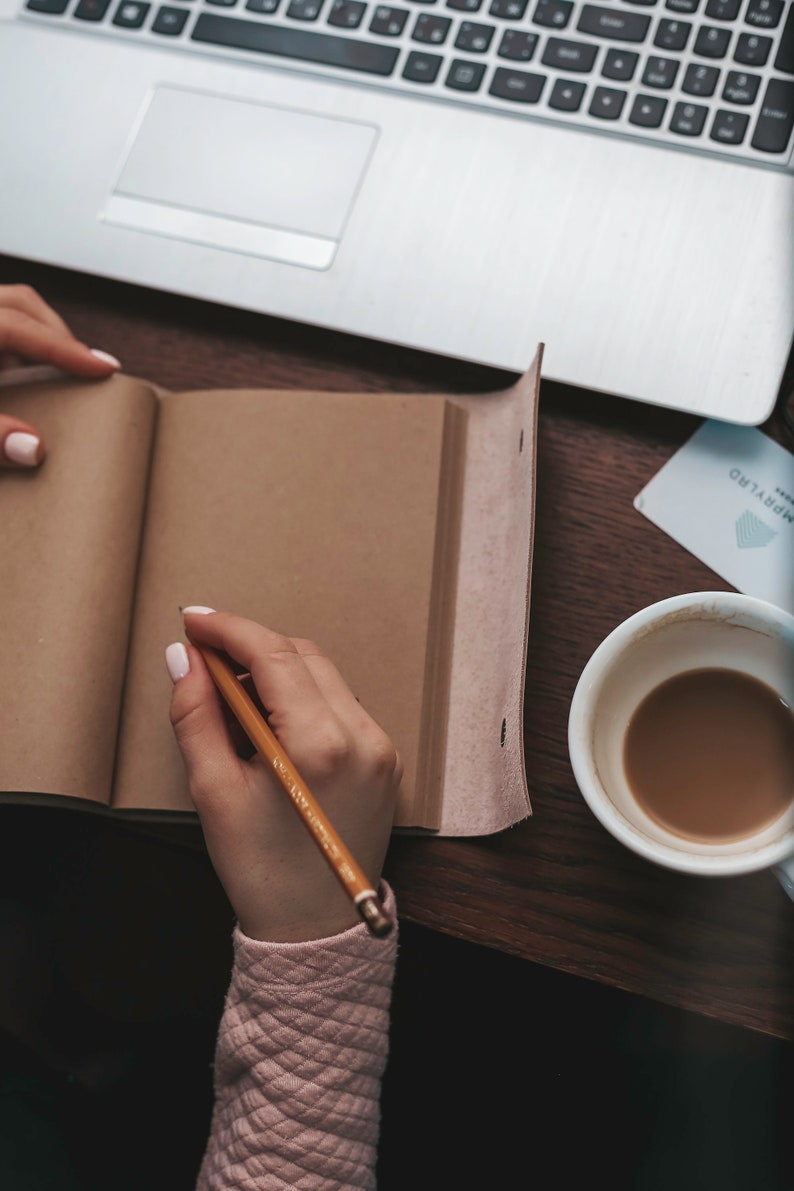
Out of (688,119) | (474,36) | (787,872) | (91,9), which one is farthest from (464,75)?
(787,872)

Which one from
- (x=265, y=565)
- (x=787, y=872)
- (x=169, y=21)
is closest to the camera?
(x=787, y=872)

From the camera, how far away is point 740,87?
1.70ft

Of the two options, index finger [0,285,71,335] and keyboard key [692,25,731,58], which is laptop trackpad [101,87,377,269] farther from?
keyboard key [692,25,731,58]

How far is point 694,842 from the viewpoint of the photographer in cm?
41

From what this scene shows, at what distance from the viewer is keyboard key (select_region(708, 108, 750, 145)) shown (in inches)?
20.4

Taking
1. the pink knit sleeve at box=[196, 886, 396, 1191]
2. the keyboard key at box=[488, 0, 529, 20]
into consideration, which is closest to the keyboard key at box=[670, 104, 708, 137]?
the keyboard key at box=[488, 0, 529, 20]

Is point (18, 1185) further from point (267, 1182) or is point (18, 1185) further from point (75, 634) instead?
point (75, 634)

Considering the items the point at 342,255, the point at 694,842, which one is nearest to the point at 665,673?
the point at 694,842

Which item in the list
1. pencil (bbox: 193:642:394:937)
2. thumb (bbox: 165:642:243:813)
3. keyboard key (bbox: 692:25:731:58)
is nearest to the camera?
pencil (bbox: 193:642:394:937)

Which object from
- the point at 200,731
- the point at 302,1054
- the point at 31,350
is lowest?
the point at 302,1054

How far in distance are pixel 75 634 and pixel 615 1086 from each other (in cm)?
Result: 44

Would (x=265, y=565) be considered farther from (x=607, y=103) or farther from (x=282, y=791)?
(x=607, y=103)

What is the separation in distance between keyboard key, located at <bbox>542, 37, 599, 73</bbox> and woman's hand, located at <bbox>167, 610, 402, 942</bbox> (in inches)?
14.7

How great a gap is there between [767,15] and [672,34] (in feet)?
0.17
